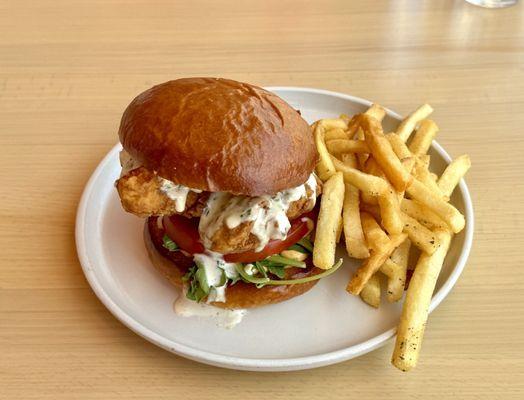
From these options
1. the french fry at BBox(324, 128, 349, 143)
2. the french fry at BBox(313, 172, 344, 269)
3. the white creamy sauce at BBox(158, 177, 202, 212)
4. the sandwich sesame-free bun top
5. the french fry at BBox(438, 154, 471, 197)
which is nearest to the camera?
the sandwich sesame-free bun top

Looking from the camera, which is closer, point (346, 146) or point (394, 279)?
point (394, 279)

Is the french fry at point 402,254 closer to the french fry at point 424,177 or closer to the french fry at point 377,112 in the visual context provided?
the french fry at point 424,177

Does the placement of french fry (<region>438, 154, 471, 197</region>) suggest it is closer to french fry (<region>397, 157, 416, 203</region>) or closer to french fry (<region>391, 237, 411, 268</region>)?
french fry (<region>397, 157, 416, 203</region>)

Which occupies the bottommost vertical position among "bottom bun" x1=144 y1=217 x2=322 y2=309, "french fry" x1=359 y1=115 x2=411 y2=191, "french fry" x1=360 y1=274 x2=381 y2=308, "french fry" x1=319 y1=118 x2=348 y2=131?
"french fry" x1=360 y1=274 x2=381 y2=308

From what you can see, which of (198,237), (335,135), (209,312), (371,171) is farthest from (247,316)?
(335,135)

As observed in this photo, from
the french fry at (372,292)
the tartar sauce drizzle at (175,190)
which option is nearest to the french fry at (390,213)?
the french fry at (372,292)

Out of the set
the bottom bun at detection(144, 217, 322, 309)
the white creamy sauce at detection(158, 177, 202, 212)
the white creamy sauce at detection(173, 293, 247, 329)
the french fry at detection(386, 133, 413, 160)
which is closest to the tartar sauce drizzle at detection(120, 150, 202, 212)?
the white creamy sauce at detection(158, 177, 202, 212)

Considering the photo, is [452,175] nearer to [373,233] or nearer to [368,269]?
[373,233]
